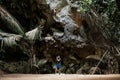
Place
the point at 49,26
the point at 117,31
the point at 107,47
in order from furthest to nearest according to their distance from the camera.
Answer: the point at 49,26 → the point at 107,47 → the point at 117,31

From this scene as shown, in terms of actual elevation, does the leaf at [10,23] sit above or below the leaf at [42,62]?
above

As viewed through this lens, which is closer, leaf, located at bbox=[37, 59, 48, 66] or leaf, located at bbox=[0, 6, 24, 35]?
leaf, located at bbox=[0, 6, 24, 35]

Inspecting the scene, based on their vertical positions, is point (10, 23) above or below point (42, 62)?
above

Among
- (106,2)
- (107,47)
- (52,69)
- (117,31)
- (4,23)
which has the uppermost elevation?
(106,2)

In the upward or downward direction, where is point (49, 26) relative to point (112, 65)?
upward

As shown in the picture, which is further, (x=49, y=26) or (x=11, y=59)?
(x=49, y=26)

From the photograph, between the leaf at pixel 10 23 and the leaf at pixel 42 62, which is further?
the leaf at pixel 42 62

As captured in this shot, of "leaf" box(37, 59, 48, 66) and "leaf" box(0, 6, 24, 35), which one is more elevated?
"leaf" box(0, 6, 24, 35)

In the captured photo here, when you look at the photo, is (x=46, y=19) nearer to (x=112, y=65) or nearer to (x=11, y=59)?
(x=11, y=59)

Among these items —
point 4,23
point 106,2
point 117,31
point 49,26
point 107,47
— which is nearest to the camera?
point 106,2

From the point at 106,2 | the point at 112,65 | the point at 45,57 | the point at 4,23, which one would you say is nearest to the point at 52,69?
the point at 45,57

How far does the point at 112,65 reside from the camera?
2081cm

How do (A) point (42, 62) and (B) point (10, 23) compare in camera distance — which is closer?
(B) point (10, 23)

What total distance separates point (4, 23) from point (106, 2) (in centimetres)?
643
